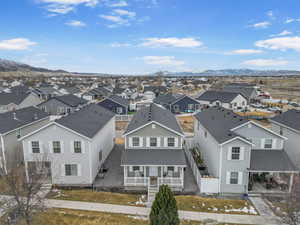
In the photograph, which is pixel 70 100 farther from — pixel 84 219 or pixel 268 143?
pixel 268 143

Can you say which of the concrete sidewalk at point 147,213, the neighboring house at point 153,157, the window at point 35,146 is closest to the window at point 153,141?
the neighboring house at point 153,157

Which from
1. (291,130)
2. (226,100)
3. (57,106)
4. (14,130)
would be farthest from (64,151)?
(226,100)

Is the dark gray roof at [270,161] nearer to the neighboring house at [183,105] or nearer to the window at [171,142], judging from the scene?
the window at [171,142]

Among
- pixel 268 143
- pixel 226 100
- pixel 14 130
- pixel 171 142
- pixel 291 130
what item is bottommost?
pixel 171 142

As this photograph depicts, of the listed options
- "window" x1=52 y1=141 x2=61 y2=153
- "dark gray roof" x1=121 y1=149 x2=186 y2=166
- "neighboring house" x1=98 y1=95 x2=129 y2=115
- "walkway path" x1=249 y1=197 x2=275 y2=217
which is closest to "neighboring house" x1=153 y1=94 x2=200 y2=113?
"neighboring house" x1=98 y1=95 x2=129 y2=115

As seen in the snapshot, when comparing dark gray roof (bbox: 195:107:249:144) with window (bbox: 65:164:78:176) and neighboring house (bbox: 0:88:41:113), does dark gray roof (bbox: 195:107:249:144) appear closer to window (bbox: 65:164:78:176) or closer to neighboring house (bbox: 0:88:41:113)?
window (bbox: 65:164:78:176)

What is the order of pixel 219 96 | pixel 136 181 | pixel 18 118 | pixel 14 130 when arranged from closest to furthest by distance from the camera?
pixel 136 181
pixel 14 130
pixel 18 118
pixel 219 96
